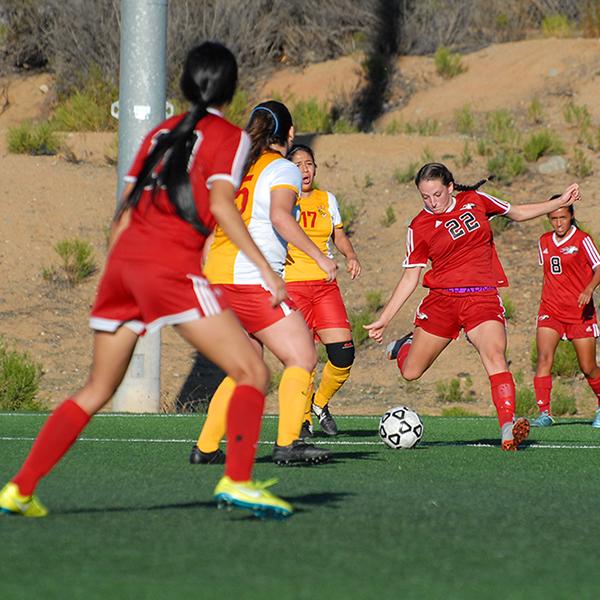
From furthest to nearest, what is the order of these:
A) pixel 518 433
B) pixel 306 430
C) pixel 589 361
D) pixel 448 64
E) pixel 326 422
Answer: pixel 448 64 → pixel 589 361 → pixel 326 422 → pixel 306 430 → pixel 518 433

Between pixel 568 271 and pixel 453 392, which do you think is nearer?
pixel 568 271

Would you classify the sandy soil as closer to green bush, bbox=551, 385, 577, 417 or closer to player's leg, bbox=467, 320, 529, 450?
green bush, bbox=551, 385, 577, 417

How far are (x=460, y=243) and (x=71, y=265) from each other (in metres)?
13.5

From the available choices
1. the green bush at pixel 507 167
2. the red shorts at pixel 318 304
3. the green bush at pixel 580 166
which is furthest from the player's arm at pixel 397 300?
the green bush at pixel 580 166

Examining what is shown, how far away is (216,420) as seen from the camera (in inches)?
337

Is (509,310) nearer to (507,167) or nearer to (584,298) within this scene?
(507,167)

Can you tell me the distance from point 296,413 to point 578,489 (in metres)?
1.60

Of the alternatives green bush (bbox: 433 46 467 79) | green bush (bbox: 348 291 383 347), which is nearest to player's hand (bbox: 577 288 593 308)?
green bush (bbox: 348 291 383 347)

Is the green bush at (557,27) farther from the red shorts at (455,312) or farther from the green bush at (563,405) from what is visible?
the red shorts at (455,312)

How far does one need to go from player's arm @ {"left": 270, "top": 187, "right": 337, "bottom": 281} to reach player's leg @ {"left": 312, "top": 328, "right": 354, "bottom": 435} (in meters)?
2.89

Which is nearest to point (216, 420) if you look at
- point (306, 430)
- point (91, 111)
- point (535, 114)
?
point (306, 430)

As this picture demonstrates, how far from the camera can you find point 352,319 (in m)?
21.5

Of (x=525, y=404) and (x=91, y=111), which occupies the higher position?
(x=91, y=111)

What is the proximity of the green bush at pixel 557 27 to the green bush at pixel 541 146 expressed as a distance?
528cm
